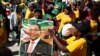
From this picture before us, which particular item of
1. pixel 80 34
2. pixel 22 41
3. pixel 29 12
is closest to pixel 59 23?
pixel 29 12

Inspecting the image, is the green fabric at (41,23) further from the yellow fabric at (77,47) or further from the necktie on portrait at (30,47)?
the yellow fabric at (77,47)

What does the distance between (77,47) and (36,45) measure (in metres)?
0.86

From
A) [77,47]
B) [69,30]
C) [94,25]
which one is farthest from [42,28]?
[94,25]

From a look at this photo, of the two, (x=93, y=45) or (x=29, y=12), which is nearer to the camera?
(x=93, y=45)

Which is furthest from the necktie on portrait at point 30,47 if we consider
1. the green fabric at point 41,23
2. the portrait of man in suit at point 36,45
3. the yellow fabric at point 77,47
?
the yellow fabric at point 77,47

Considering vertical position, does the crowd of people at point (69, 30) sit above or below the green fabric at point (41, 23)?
below

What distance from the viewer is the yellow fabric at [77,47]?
5430mm

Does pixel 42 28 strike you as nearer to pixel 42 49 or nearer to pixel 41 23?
pixel 41 23

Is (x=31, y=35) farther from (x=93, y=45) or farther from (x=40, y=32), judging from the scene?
(x=93, y=45)

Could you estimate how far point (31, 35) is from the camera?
602 cm

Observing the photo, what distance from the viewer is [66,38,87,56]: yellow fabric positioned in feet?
17.8

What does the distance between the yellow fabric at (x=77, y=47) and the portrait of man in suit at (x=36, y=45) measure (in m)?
0.57

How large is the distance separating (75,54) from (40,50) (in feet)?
2.31

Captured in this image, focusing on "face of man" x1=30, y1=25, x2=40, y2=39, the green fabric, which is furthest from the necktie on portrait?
the green fabric
